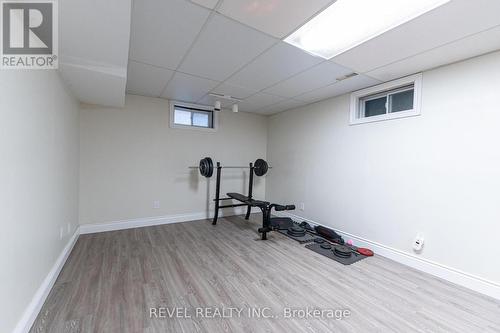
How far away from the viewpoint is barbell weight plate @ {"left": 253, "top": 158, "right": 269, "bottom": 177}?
4.46 m

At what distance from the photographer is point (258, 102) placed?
406 centimetres

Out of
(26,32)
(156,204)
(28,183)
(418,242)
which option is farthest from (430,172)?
(156,204)

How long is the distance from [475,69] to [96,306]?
419 cm

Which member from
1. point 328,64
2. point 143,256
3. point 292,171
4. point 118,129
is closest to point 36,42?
point 118,129

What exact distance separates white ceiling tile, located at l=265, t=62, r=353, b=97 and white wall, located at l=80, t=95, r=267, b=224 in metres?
1.64

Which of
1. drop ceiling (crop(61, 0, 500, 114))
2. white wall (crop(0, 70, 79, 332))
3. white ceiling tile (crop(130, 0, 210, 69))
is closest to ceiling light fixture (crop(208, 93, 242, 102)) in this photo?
drop ceiling (crop(61, 0, 500, 114))

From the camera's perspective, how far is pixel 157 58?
2389 mm

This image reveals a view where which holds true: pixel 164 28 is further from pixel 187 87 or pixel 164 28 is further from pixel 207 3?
pixel 187 87

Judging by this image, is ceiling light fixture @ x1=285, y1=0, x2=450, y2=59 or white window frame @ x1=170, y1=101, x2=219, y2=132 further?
white window frame @ x1=170, y1=101, x2=219, y2=132

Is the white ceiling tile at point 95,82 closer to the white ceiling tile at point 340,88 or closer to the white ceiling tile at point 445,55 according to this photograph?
the white ceiling tile at point 340,88

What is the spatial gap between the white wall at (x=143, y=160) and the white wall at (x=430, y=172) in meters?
Result: 2.20

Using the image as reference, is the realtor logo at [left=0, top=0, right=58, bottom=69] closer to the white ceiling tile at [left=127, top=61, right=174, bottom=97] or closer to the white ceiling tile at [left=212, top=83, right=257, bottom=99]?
the white ceiling tile at [left=127, top=61, right=174, bottom=97]

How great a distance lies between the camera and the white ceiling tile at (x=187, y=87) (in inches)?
117

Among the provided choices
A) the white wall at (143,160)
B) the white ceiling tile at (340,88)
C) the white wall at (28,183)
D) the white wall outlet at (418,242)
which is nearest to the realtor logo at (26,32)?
the white wall at (28,183)
